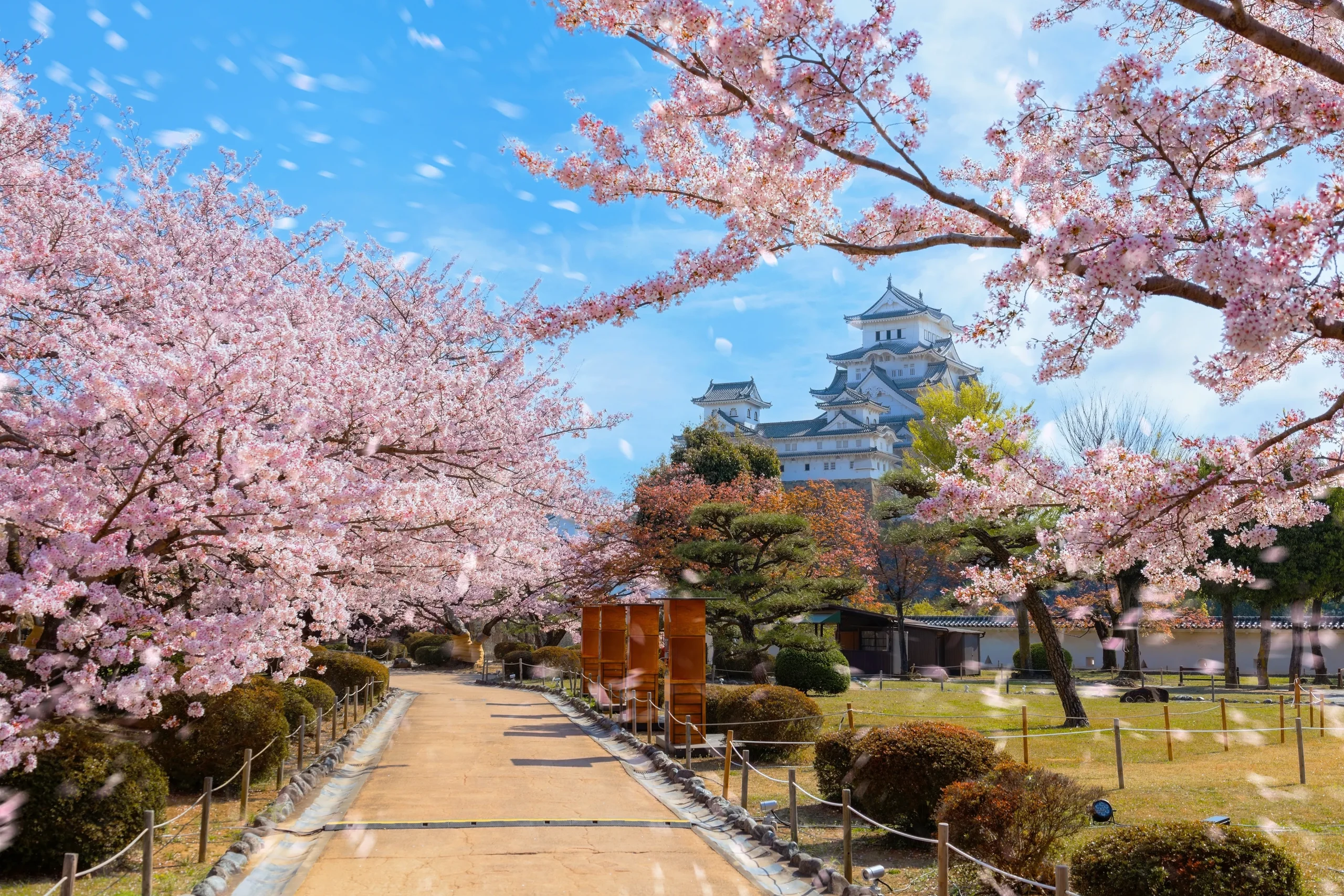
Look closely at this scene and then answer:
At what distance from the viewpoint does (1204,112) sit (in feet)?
20.3

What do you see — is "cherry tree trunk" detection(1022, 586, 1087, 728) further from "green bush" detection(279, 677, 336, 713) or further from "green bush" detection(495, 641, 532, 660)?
"green bush" detection(495, 641, 532, 660)

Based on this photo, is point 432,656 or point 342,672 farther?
point 432,656

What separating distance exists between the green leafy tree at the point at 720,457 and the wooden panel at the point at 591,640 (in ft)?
67.8

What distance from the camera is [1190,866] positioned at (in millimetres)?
5301

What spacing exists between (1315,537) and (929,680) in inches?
559

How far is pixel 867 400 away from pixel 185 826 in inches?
2654

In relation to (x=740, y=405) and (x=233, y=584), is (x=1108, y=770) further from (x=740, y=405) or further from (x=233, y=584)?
(x=740, y=405)

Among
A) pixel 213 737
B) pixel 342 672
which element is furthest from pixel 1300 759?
pixel 342 672

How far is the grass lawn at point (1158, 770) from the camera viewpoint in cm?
852

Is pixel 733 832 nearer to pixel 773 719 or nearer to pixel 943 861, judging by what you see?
pixel 943 861

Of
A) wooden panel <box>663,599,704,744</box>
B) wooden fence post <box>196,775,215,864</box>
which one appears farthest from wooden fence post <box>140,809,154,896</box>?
wooden panel <box>663,599,704,744</box>

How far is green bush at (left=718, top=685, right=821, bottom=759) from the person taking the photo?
13617mm

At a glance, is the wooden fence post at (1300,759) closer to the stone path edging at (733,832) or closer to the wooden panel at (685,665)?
the stone path edging at (733,832)

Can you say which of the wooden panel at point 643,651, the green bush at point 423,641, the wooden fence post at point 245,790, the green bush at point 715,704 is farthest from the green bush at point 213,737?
the green bush at point 423,641
